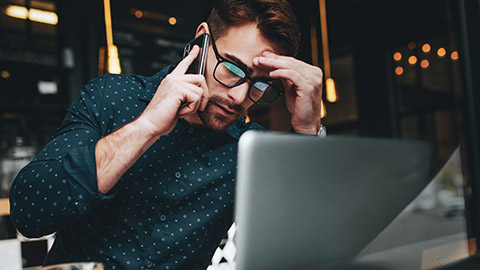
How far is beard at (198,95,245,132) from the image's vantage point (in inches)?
41.8

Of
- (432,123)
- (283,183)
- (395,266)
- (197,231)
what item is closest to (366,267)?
(395,266)

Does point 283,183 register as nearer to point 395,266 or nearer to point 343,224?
point 343,224

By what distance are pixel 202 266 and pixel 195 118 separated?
47 centimetres

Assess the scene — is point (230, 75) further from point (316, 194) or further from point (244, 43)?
point (316, 194)

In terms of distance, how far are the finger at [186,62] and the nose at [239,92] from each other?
15 cm

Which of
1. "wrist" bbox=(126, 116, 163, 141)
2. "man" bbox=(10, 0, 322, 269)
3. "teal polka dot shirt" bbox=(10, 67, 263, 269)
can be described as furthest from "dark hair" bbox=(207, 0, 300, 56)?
"wrist" bbox=(126, 116, 163, 141)

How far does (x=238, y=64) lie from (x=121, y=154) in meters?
0.45

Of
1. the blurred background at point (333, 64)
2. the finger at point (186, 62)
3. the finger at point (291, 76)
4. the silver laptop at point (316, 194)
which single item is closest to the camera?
the silver laptop at point (316, 194)

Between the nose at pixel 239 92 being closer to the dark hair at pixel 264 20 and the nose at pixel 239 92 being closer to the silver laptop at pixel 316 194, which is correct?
the dark hair at pixel 264 20

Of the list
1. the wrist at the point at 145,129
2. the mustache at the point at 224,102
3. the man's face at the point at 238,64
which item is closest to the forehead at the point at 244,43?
the man's face at the point at 238,64

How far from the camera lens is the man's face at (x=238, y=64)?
40.9 inches

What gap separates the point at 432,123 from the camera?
4141 millimetres

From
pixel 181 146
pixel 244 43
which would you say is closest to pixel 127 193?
pixel 181 146

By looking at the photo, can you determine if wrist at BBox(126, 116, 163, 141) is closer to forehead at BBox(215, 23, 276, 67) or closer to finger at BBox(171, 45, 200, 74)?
finger at BBox(171, 45, 200, 74)
